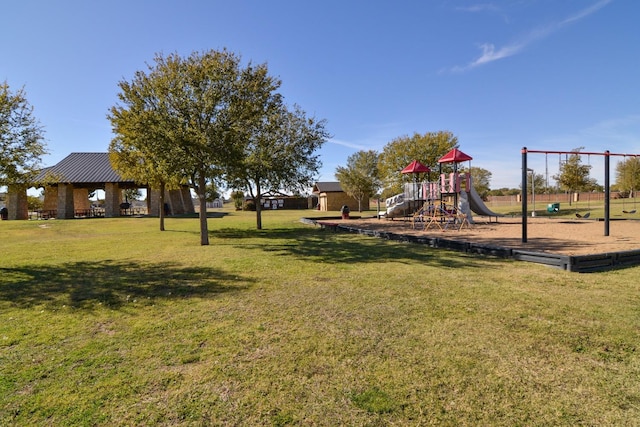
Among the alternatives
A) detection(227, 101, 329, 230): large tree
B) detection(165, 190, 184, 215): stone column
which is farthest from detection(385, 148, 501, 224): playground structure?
detection(165, 190, 184, 215): stone column

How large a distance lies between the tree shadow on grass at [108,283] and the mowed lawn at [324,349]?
7 cm

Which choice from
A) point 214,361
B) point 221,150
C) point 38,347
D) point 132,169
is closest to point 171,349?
point 214,361

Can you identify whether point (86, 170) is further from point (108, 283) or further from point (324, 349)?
point (324, 349)

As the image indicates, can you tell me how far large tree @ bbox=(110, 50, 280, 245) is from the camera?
1267 cm

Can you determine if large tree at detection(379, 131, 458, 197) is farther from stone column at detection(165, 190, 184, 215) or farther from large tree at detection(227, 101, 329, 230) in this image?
stone column at detection(165, 190, 184, 215)

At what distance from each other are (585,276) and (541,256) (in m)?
1.34

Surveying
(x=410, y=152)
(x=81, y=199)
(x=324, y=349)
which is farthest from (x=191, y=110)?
(x=81, y=199)

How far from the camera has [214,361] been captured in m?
4.00

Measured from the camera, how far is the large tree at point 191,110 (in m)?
12.7

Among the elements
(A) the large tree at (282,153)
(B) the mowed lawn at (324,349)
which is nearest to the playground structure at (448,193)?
(A) the large tree at (282,153)

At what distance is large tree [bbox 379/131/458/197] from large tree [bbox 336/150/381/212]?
575 cm

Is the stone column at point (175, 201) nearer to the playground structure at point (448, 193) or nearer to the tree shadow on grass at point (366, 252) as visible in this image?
the playground structure at point (448, 193)

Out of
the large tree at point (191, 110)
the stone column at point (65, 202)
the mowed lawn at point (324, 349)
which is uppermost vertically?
the large tree at point (191, 110)

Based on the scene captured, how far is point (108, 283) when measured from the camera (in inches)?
305
